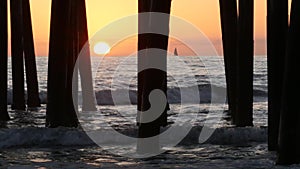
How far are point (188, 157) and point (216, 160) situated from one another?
0.39 meters

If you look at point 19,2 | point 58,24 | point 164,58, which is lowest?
point 164,58


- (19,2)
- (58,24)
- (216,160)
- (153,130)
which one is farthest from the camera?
(19,2)

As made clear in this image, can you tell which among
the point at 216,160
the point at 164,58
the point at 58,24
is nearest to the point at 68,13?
the point at 58,24

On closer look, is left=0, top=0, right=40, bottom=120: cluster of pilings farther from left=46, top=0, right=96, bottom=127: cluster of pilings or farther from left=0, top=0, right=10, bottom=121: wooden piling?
left=46, top=0, right=96, bottom=127: cluster of pilings

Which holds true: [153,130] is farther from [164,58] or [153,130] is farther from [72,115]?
[72,115]

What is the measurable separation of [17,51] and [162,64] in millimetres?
7487

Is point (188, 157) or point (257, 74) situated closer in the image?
point (188, 157)

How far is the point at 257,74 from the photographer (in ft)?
114
